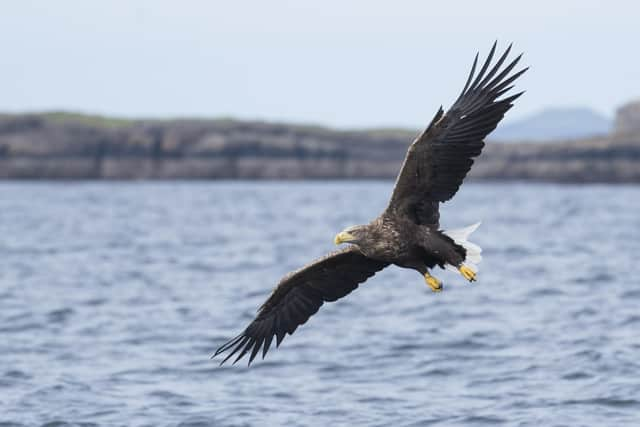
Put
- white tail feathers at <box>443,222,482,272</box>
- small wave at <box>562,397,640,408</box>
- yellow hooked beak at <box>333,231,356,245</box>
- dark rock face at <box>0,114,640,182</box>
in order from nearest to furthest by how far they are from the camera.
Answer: white tail feathers at <box>443,222,482,272</box>, yellow hooked beak at <box>333,231,356,245</box>, small wave at <box>562,397,640,408</box>, dark rock face at <box>0,114,640,182</box>

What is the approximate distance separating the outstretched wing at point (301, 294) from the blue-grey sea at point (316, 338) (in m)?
0.93

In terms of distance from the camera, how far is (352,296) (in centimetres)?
2092

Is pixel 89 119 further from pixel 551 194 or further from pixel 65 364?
pixel 65 364

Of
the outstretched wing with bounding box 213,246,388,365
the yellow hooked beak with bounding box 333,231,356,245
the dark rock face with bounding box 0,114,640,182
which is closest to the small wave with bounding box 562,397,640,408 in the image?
the outstretched wing with bounding box 213,246,388,365

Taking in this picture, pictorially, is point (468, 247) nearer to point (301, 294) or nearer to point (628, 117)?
point (301, 294)

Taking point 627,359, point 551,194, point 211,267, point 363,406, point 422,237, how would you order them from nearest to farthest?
point 422,237, point 363,406, point 627,359, point 211,267, point 551,194

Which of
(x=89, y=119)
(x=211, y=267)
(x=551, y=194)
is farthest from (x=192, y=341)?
(x=89, y=119)

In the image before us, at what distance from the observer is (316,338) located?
16219mm

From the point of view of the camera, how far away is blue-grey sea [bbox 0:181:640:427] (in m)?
11.7

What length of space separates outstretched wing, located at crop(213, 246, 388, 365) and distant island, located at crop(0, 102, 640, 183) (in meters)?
75.6

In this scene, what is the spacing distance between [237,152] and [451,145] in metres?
85.3

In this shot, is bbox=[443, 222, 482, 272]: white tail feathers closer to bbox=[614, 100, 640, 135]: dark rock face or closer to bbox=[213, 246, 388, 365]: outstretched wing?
bbox=[213, 246, 388, 365]: outstretched wing

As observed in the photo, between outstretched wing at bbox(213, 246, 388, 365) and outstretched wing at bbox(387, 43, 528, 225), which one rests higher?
outstretched wing at bbox(387, 43, 528, 225)

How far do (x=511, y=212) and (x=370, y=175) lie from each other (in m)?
47.4
